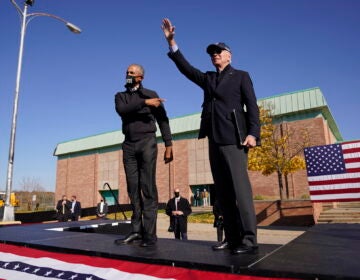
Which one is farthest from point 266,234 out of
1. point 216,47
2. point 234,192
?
point 216,47

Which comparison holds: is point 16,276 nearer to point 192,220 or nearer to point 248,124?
point 248,124

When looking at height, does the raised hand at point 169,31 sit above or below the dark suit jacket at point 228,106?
above

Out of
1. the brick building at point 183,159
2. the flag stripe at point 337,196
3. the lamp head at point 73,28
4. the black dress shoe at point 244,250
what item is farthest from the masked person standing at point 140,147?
the brick building at point 183,159

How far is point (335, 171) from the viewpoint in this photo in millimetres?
10391

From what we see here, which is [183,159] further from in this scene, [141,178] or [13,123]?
[141,178]

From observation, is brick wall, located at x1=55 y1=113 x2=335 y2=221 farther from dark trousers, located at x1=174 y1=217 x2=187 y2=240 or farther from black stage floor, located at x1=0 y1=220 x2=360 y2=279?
black stage floor, located at x1=0 y1=220 x2=360 y2=279

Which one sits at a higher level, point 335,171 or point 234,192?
point 335,171

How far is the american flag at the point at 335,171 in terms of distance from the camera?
10.0m

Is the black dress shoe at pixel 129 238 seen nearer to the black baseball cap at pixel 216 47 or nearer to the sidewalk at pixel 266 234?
the black baseball cap at pixel 216 47

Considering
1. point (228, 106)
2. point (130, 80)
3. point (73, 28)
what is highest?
point (73, 28)

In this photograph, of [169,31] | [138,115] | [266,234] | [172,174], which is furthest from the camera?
[172,174]

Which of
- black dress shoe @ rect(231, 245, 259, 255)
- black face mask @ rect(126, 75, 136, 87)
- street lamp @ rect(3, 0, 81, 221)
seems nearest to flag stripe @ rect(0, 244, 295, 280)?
black dress shoe @ rect(231, 245, 259, 255)

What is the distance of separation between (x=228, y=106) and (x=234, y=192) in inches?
33.8

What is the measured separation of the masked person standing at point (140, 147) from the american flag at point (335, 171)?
8.76 metres
